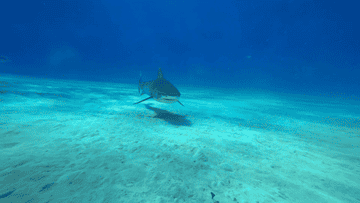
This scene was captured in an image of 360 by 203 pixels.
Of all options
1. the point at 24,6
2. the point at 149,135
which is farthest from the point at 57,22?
the point at 149,135

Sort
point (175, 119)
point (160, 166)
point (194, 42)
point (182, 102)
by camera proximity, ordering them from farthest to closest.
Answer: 1. point (194, 42)
2. point (182, 102)
3. point (175, 119)
4. point (160, 166)

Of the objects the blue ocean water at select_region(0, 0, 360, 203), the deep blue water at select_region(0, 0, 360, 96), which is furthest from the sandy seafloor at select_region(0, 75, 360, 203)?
the deep blue water at select_region(0, 0, 360, 96)

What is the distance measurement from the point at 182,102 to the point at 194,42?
8328 centimetres

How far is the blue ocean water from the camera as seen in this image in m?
2.32

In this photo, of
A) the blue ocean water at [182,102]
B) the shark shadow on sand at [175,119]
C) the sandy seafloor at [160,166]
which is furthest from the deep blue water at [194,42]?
the sandy seafloor at [160,166]

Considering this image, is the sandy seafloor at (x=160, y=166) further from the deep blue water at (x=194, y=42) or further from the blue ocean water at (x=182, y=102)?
the deep blue water at (x=194, y=42)

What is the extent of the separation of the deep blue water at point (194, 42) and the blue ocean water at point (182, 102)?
53cm

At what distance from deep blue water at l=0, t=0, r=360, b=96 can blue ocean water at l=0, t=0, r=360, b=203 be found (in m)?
0.53

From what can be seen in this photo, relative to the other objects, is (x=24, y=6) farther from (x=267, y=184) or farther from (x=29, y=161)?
(x=267, y=184)

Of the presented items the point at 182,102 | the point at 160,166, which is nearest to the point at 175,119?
the point at 160,166

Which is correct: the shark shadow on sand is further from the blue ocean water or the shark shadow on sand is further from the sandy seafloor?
the sandy seafloor

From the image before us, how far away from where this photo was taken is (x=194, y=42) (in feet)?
279

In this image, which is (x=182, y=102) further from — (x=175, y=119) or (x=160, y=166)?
(x=160, y=166)

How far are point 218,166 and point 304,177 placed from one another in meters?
1.86
